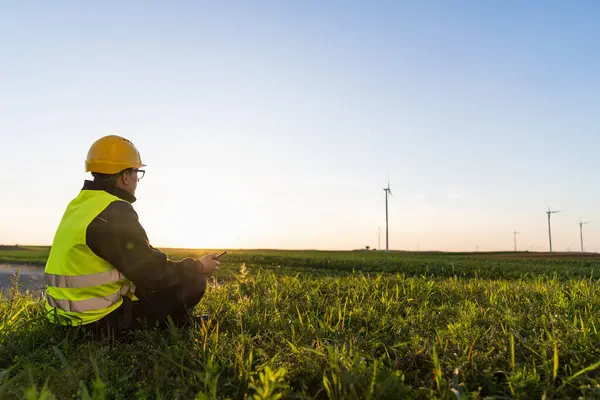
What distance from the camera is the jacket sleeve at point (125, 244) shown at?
409 centimetres

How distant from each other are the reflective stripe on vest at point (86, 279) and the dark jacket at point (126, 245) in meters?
0.18

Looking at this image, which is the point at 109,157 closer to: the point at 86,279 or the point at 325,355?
the point at 86,279

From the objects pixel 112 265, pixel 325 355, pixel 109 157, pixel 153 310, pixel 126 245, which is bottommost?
pixel 325 355

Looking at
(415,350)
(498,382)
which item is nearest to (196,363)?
(415,350)

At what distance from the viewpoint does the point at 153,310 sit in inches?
185

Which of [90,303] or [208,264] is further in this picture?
[208,264]

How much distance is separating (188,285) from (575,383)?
11.3ft

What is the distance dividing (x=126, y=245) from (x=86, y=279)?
1.74ft

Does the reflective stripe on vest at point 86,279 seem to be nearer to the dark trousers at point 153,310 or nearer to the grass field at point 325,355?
the dark trousers at point 153,310

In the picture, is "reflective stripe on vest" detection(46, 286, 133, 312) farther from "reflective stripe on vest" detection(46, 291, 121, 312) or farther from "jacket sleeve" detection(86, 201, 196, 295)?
"jacket sleeve" detection(86, 201, 196, 295)

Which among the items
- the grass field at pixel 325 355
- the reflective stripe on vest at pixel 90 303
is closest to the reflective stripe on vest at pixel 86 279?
the reflective stripe on vest at pixel 90 303

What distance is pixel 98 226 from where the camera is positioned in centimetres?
409

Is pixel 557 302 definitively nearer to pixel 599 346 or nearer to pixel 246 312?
pixel 599 346

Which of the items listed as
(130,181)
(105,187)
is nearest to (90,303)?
(105,187)
